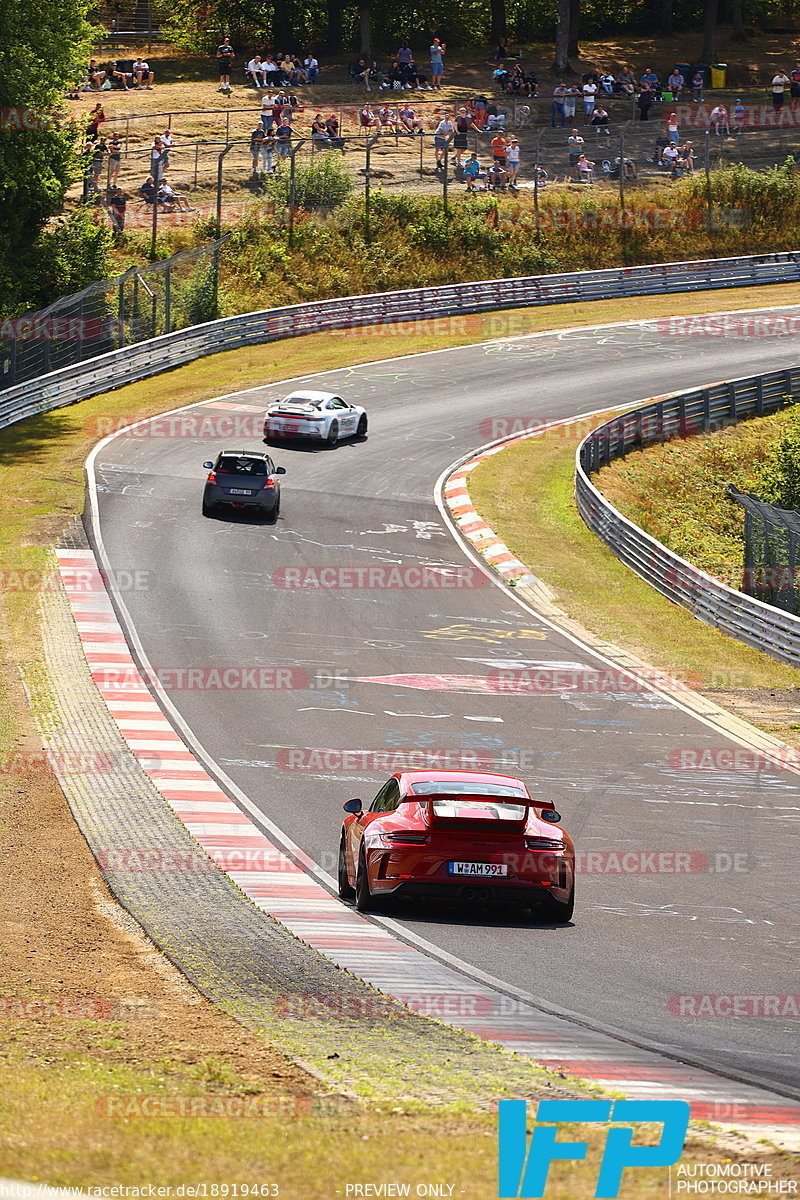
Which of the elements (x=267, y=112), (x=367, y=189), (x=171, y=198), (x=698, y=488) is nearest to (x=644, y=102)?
(x=367, y=189)

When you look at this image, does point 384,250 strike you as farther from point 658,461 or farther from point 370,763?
point 370,763

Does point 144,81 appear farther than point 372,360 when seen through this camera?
Yes

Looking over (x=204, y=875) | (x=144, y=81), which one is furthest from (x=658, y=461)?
(x=144, y=81)

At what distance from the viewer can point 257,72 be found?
72.6 meters

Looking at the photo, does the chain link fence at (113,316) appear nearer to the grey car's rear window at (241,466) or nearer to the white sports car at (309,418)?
the white sports car at (309,418)

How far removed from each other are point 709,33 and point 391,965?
79.4m

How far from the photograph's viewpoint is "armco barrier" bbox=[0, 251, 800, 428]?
44562 millimetres

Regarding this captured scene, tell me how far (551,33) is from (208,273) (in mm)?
43962

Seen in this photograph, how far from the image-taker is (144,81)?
7275cm

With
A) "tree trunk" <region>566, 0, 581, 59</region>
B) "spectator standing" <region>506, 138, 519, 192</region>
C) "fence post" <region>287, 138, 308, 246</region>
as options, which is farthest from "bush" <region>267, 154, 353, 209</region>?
"tree trunk" <region>566, 0, 581, 59</region>

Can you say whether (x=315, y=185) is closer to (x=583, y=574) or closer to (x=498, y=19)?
(x=498, y=19)

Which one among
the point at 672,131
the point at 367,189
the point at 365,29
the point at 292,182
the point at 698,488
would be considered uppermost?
the point at 365,29

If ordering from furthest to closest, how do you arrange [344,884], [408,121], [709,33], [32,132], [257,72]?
[709,33]
[257,72]
[408,121]
[32,132]
[344,884]

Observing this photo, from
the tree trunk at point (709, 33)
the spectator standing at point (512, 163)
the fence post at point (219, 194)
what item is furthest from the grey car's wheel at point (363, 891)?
the tree trunk at point (709, 33)
